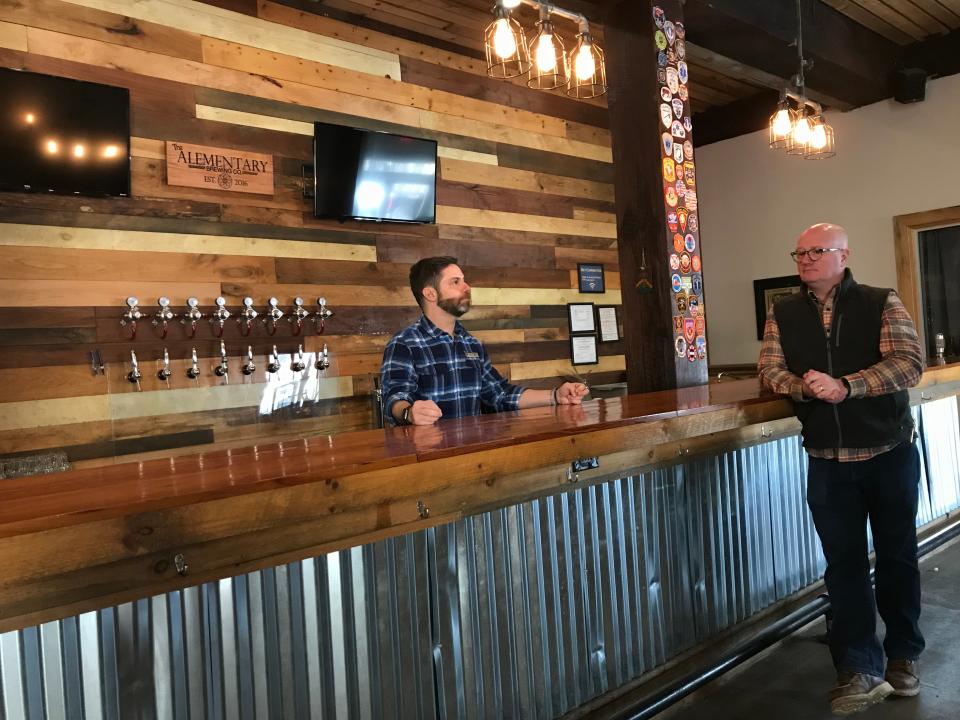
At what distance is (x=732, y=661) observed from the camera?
2.63 meters

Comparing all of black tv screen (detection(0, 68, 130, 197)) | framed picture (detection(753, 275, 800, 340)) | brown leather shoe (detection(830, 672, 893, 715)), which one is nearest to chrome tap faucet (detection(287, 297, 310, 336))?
black tv screen (detection(0, 68, 130, 197))

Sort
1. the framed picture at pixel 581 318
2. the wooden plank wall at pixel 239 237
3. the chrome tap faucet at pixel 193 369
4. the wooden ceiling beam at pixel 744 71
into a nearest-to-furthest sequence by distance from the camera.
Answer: the wooden plank wall at pixel 239 237, the chrome tap faucet at pixel 193 369, the wooden ceiling beam at pixel 744 71, the framed picture at pixel 581 318

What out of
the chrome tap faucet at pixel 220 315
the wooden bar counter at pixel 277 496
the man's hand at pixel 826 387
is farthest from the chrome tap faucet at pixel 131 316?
the man's hand at pixel 826 387

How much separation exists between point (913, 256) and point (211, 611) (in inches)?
241

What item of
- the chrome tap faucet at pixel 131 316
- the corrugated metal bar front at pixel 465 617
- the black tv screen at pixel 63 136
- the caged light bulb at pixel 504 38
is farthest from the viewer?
the chrome tap faucet at pixel 131 316

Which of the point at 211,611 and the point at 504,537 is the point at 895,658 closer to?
the point at 504,537

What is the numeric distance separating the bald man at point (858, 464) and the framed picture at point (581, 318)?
2.83 meters

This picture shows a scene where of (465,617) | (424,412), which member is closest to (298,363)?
(424,412)

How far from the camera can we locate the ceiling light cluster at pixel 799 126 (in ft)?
12.9

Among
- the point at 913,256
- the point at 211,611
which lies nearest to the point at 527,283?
the point at 913,256

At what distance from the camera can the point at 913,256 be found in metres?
6.06

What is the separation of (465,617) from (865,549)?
4.71ft

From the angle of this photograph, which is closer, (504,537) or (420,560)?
(420,560)

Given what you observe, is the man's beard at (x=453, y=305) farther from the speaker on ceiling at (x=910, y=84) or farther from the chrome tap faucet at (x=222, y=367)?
the speaker on ceiling at (x=910, y=84)
